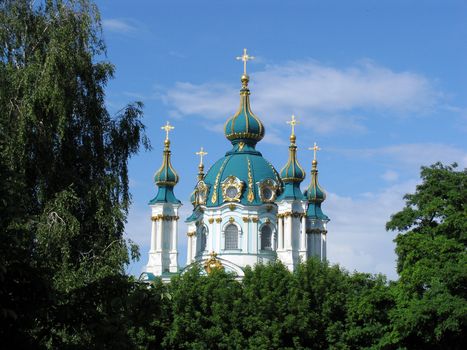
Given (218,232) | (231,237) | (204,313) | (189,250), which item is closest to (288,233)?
(231,237)

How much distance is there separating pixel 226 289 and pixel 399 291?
1103 cm

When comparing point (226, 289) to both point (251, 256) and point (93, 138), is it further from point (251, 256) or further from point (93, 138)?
point (93, 138)

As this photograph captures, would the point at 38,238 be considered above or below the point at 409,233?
below

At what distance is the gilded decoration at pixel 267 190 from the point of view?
62.5 meters

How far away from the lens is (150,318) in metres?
17.3

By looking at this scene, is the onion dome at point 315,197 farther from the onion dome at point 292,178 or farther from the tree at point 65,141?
the tree at point 65,141

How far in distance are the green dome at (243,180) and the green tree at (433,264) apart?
26658 mm

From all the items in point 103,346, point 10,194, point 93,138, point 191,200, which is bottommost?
point 103,346

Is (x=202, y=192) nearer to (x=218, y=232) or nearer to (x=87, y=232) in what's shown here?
(x=218, y=232)

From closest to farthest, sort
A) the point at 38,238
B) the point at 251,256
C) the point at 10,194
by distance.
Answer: the point at 10,194 < the point at 38,238 < the point at 251,256

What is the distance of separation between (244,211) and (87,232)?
1575 inches

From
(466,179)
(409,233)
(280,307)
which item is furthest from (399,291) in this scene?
(280,307)

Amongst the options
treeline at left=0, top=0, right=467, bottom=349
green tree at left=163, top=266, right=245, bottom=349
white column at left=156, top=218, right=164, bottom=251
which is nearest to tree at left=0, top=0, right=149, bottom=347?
treeline at left=0, top=0, right=467, bottom=349

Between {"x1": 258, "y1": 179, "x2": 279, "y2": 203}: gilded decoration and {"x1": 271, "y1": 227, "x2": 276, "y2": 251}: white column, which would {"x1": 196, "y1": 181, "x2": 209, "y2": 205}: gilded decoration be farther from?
{"x1": 271, "y1": 227, "x2": 276, "y2": 251}: white column
